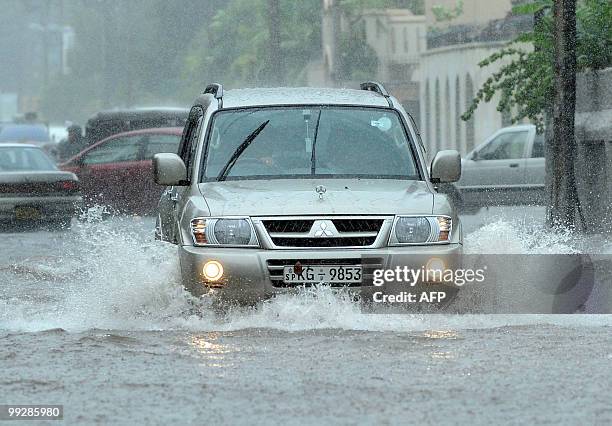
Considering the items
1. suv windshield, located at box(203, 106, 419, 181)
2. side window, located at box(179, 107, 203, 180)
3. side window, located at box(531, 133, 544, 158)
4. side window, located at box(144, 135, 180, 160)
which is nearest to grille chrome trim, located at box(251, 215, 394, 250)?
suv windshield, located at box(203, 106, 419, 181)

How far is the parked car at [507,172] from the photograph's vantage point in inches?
1075

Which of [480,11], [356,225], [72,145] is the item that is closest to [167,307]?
[356,225]

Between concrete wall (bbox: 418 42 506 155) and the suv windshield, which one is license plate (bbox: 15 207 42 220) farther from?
concrete wall (bbox: 418 42 506 155)

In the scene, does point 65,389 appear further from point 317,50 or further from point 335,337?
point 317,50

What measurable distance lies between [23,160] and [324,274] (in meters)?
16.9

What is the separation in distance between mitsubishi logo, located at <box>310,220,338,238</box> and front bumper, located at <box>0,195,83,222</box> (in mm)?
14692

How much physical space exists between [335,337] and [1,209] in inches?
596

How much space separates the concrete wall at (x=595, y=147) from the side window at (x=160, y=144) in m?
8.42

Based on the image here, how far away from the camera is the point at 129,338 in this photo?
10.5 meters

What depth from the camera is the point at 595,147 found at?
21.0m

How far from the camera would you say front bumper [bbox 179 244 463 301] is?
34.5 feet

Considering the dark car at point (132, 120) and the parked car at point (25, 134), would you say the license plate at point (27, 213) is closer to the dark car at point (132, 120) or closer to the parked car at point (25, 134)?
the dark car at point (132, 120)

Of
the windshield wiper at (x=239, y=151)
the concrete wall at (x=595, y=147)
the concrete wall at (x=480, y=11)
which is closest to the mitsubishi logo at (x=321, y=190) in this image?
the windshield wiper at (x=239, y=151)

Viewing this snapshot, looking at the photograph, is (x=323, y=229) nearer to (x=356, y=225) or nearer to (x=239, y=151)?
(x=356, y=225)
